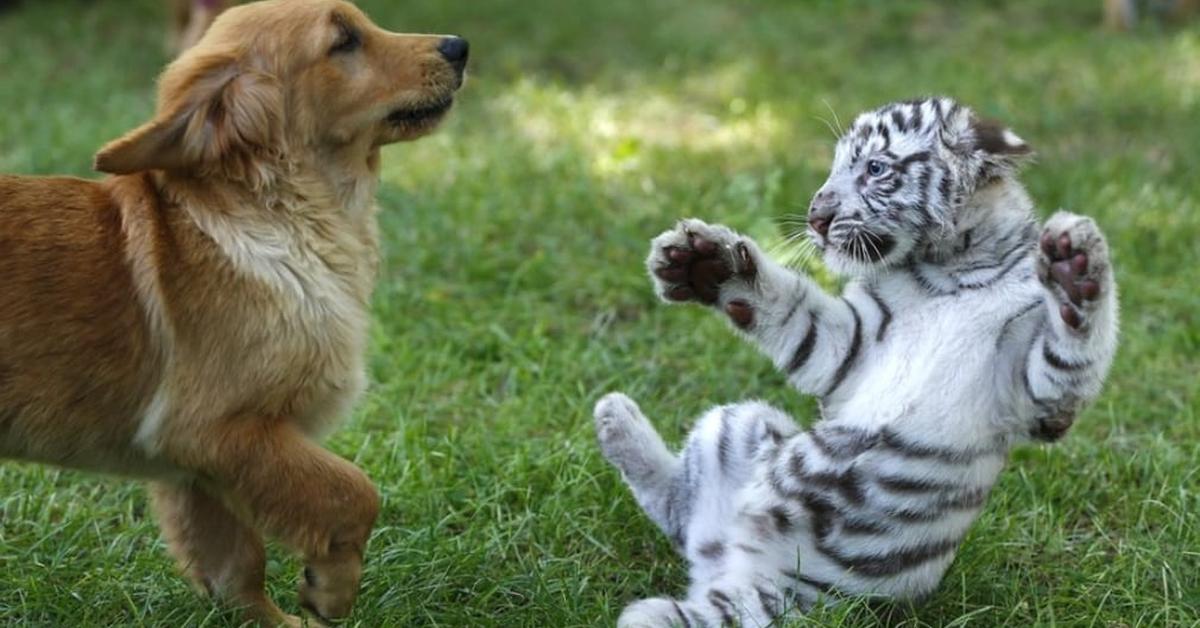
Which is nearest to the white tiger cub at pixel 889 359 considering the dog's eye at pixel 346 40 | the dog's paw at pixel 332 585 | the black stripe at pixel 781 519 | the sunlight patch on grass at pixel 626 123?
the black stripe at pixel 781 519

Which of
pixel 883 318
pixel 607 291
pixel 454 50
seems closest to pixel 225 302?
pixel 454 50

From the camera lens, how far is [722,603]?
3.13m

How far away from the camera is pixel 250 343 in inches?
122

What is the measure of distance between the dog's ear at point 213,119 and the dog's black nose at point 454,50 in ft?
1.47

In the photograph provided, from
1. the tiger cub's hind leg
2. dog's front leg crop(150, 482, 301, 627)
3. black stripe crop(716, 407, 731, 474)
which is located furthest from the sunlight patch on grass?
dog's front leg crop(150, 482, 301, 627)

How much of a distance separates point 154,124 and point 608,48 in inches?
250

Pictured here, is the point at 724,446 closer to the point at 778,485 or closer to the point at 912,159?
the point at 778,485

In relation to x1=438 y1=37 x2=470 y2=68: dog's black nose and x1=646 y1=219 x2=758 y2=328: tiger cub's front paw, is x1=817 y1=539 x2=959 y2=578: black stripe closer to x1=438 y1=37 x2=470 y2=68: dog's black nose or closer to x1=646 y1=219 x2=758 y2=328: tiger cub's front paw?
x1=646 y1=219 x2=758 y2=328: tiger cub's front paw

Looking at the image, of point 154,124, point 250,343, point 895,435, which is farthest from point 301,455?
point 895,435

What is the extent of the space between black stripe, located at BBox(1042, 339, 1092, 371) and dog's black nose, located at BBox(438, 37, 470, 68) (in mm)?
1545

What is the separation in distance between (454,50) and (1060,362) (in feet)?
5.27

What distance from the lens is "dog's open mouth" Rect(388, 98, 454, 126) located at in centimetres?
345

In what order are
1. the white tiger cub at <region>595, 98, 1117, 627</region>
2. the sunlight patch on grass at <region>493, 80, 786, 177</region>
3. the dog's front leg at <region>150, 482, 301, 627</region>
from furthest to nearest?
the sunlight patch on grass at <region>493, 80, 786, 177</region> < the dog's front leg at <region>150, 482, 301, 627</region> < the white tiger cub at <region>595, 98, 1117, 627</region>

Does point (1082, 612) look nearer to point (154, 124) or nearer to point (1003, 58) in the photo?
point (154, 124)
